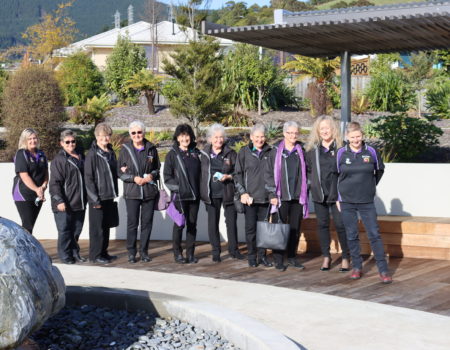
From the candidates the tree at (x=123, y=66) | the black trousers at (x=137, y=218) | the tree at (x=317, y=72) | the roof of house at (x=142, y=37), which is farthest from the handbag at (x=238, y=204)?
the roof of house at (x=142, y=37)

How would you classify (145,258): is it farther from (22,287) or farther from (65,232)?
(22,287)

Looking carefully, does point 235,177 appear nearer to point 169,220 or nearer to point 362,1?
point 169,220

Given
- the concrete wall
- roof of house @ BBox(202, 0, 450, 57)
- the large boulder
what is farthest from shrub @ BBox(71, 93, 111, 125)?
the large boulder

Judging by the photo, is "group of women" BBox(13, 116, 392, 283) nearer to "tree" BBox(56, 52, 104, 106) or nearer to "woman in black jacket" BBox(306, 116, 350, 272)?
"woman in black jacket" BBox(306, 116, 350, 272)

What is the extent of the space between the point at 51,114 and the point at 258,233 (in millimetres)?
12030

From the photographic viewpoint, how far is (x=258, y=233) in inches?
329

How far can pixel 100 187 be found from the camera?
890 centimetres

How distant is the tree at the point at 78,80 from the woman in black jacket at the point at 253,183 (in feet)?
86.8

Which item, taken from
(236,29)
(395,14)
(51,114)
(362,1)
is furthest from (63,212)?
(362,1)

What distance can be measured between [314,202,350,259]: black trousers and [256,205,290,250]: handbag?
0.42 meters

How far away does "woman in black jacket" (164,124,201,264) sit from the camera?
349 inches

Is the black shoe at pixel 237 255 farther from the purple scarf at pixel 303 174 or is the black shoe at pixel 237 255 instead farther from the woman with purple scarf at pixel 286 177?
the purple scarf at pixel 303 174

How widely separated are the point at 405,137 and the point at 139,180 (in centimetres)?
823

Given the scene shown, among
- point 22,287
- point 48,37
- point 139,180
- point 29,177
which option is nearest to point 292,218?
point 139,180
